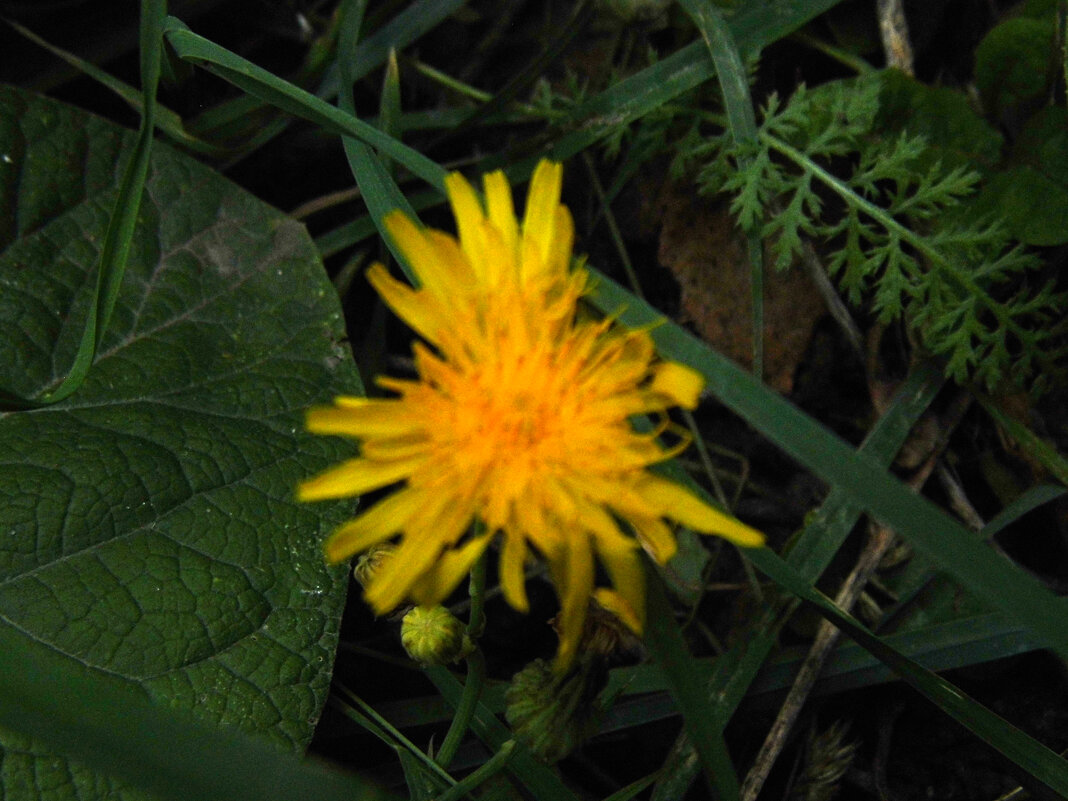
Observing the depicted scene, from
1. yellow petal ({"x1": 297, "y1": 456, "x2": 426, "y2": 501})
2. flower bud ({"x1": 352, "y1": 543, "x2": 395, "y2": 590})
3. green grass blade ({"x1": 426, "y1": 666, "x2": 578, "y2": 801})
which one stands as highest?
yellow petal ({"x1": 297, "y1": 456, "x2": 426, "y2": 501})

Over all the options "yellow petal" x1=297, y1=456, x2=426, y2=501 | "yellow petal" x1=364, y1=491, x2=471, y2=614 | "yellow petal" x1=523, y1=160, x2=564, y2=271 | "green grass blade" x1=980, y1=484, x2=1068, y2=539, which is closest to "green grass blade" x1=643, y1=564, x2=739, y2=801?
"yellow petal" x1=364, y1=491, x2=471, y2=614

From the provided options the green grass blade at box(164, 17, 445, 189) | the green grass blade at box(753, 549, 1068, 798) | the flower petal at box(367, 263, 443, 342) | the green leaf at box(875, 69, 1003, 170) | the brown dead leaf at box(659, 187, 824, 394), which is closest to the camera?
the flower petal at box(367, 263, 443, 342)

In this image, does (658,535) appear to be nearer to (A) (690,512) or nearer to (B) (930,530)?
(A) (690,512)

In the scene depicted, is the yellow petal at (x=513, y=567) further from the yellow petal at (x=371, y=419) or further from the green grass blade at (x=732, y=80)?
the green grass blade at (x=732, y=80)

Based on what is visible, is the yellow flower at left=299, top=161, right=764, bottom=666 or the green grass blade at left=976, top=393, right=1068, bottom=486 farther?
the green grass blade at left=976, top=393, right=1068, bottom=486

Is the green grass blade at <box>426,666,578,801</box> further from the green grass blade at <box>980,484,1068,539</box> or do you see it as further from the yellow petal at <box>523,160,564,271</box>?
the green grass blade at <box>980,484,1068,539</box>

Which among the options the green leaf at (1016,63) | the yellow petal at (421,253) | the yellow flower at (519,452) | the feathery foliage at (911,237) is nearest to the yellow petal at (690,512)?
the yellow flower at (519,452)

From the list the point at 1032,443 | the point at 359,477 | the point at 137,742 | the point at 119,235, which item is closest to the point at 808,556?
the point at 1032,443

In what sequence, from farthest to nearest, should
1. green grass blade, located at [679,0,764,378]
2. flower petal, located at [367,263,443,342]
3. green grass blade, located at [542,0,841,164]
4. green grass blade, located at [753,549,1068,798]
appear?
1. green grass blade, located at [542,0,841,164]
2. green grass blade, located at [679,0,764,378]
3. green grass blade, located at [753,549,1068,798]
4. flower petal, located at [367,263,443,342]
